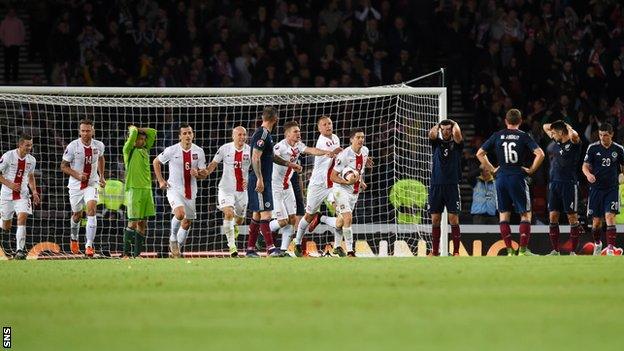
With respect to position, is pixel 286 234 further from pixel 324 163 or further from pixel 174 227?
pixel 174 227

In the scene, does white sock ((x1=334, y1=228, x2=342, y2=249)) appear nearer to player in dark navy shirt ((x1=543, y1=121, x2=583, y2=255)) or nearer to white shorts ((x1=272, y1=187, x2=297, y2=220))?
white shorts ((x1=272, y1=187, x2=297, y2=220))

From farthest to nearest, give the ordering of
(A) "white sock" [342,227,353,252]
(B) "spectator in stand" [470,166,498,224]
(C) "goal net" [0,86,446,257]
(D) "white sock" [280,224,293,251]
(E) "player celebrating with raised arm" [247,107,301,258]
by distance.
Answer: (B) "spectator in stand" [470,166,498,224] < (C) "goal net" [0,86,446,257] < (D) "white sock" [280,224,293,251] < (A) "white sock" [342,227,353,252] < (E) "player celebrating with raised arm" [247,107,301,258]

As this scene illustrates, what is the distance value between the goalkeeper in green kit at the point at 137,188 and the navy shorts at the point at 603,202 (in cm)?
647

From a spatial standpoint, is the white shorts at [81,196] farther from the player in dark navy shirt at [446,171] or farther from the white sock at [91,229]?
the player in dark navy shirt at [446,171]

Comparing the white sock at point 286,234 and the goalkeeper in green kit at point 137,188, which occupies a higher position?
the goalkeeper in green kit at point 137,188

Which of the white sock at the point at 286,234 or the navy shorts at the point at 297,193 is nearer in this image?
the white sock at the point at 286,234

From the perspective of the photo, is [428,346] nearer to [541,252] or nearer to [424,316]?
[424,316]

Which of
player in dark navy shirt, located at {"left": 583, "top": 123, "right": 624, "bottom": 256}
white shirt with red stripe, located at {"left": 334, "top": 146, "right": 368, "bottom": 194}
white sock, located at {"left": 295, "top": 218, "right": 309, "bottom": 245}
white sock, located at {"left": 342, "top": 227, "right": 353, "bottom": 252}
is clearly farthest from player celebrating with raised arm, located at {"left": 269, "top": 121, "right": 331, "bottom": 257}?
player in dark navy shirt, located at {"left": 583, "top": 123, "right": 624, "bottom": 256}

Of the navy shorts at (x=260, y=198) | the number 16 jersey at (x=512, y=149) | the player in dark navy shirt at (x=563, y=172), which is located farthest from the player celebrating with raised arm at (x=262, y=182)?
the player in dark navy shirt at (x=563, y=172)

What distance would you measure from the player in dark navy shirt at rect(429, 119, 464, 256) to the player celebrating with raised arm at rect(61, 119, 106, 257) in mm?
5036

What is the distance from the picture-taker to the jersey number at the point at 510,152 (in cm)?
1712

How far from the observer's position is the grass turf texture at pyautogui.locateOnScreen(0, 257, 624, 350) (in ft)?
24.4

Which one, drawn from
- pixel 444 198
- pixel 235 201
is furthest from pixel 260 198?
pixel 444 198

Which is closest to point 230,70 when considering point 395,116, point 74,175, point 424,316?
point 395,116
